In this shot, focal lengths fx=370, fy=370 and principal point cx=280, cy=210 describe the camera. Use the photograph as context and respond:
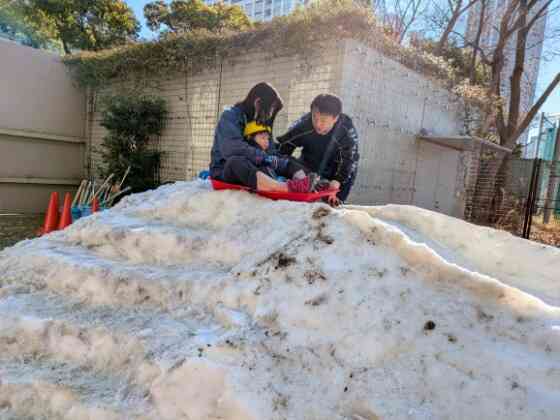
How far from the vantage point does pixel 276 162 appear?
2934 millimetres

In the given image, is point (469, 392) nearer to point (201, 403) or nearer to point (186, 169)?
point (201, 403)

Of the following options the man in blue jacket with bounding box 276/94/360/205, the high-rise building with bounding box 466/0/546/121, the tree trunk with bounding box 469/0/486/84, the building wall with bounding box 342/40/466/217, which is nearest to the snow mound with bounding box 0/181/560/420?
the man in blue jacket with bounding box 276/94/360/205

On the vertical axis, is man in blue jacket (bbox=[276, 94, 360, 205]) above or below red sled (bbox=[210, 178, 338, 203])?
above

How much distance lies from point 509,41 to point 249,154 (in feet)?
38.4

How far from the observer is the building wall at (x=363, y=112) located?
5.29m

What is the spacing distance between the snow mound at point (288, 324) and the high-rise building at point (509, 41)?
451 inches

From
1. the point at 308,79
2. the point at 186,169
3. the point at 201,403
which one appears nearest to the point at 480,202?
the point at 308,79

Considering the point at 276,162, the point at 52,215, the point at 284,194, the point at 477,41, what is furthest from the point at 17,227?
the point at 477,41

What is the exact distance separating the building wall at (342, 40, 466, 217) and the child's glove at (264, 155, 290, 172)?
2.51 metres

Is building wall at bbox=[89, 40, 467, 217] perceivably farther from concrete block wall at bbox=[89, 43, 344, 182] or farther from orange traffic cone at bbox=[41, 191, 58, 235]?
orange traffic cone at bbox=[41, 191, 58, 235]

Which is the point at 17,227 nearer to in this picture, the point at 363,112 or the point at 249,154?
the point at 249,154

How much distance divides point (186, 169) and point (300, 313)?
6.13m

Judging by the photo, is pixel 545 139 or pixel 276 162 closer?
pixel 276 162

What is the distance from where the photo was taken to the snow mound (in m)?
1.25
